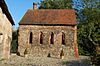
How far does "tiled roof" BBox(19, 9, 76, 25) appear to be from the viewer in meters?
38.1

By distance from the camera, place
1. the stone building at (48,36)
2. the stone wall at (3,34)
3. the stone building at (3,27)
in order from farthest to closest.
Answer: the stone building at (48,36) < the stone wall at (3,34) < the stone building at (3,27)

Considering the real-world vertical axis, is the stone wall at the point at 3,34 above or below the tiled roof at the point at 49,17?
below

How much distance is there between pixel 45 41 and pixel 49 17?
4016 mm

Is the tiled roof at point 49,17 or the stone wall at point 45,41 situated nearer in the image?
the stone wall at point 45,41

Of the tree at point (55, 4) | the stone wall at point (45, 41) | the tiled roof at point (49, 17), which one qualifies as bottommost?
the stone wall at point (45, 41)

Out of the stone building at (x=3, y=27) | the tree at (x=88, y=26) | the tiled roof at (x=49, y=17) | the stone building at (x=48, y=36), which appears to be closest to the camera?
the stone building at (x=3, y=27)

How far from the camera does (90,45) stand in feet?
158

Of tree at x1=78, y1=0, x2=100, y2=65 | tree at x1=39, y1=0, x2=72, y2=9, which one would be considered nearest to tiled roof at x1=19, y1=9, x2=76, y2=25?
tree at x1=78, y1=0, x2=100, y2=65

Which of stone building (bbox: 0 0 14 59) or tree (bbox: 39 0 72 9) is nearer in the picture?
stone building (bbox: 0 0 14 59)

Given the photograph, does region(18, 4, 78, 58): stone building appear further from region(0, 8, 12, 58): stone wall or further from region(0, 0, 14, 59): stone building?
region(0, 0, 14, 59): stone building

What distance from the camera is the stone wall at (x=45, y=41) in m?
37.6

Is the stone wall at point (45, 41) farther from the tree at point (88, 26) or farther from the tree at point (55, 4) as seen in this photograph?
the tree at point (55, 4)

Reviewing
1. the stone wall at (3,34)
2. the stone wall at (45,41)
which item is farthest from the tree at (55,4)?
the stone wall at (3,34)

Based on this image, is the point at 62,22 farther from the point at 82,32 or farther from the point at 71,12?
the point at 82,32
